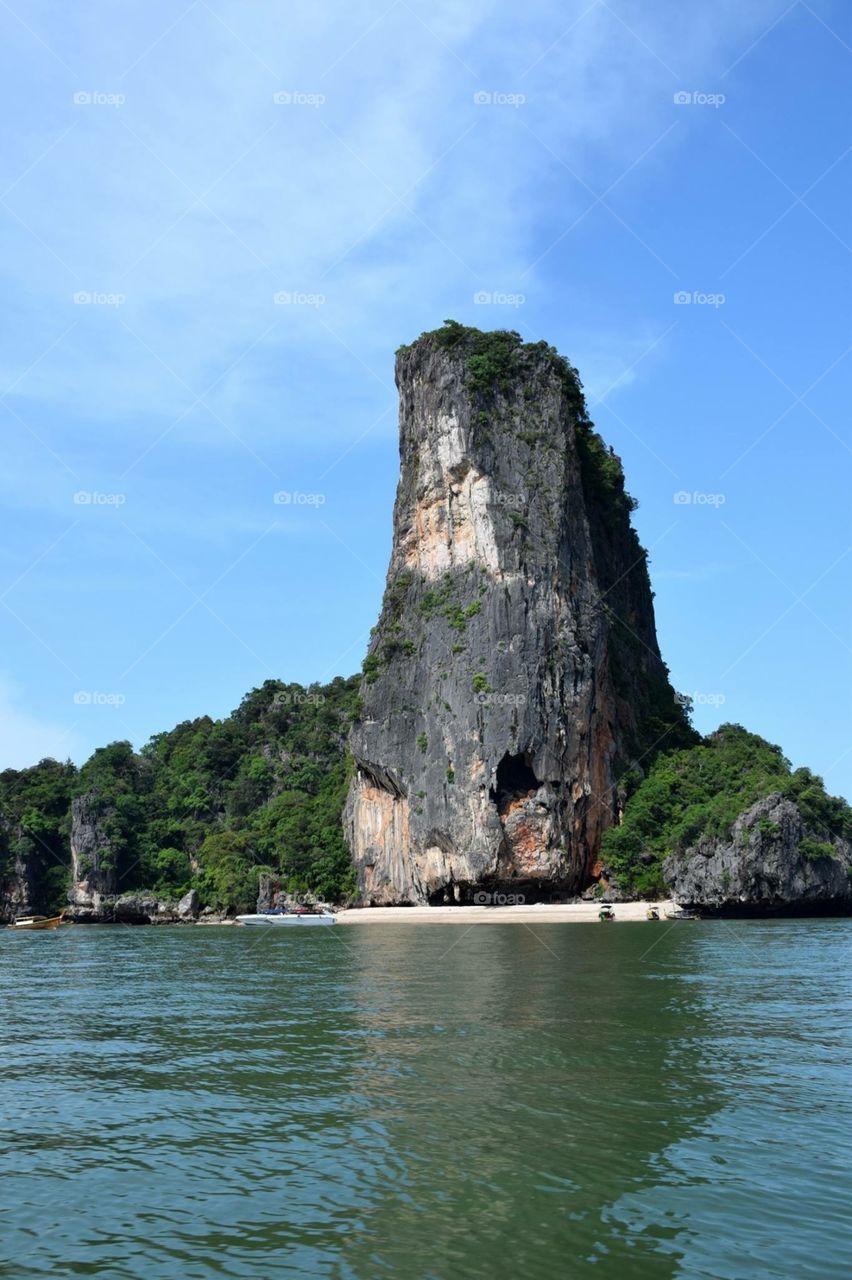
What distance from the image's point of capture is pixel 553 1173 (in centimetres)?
972

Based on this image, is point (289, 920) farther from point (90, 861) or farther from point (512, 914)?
point (90, 861)

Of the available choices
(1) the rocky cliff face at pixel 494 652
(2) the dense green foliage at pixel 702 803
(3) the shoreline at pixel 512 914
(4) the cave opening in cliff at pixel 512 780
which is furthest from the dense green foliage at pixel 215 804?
(2) the dense green foliage at pixel 702 803

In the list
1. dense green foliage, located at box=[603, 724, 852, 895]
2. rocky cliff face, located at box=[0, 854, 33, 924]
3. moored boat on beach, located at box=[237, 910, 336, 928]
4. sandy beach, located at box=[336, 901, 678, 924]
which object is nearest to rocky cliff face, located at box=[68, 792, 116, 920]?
rocky cliff face, located at box=[0, 854, 33, 924]

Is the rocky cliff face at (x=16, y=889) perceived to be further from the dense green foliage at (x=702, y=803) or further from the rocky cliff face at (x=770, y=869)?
the rocky cliff face at (x=770, y=869)

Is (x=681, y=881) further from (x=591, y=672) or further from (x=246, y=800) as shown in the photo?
(x=246, y=800)

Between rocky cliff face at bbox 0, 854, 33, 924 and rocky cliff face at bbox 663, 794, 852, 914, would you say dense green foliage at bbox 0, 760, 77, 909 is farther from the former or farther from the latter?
rocky cliff face at bbox 663, 794, 852, 914

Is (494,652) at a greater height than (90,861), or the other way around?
(494,652)

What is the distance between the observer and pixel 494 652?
2778 inches

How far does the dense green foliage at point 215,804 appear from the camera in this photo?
275ft

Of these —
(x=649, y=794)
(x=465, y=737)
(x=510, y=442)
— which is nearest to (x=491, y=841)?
(x=465, y=737)

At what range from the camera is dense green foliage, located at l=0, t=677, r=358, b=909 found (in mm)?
83688
